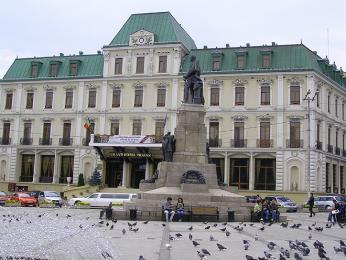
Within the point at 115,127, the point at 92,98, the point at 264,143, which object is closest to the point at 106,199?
the point at 115,127

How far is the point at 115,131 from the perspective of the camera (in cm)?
5444

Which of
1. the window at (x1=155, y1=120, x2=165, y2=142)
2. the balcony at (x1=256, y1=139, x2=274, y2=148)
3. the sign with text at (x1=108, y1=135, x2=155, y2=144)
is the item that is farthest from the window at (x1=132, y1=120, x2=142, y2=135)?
the balcony at (x1=256, y1=139, x2=274, y2=148)

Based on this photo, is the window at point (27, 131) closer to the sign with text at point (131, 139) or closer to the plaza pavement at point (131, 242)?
the sign with text at point (131, 139)

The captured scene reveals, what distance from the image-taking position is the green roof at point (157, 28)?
177 ft

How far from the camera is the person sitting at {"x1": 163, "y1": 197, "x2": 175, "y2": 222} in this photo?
22650 millimetres

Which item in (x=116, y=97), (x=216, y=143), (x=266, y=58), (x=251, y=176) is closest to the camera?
(x=251, y=176)

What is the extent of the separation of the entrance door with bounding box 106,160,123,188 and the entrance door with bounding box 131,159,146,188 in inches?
49.8

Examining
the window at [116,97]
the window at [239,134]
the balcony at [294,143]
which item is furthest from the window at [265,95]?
the window at [116,97]

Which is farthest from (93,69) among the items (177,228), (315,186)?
(177,228)

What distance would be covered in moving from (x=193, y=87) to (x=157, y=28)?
28.3 meters

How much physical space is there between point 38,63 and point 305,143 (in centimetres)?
3065

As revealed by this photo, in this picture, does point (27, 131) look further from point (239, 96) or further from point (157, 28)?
point (239, 96)

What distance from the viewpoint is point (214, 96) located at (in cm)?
5247

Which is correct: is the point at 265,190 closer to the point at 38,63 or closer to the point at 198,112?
the point at 198,112
